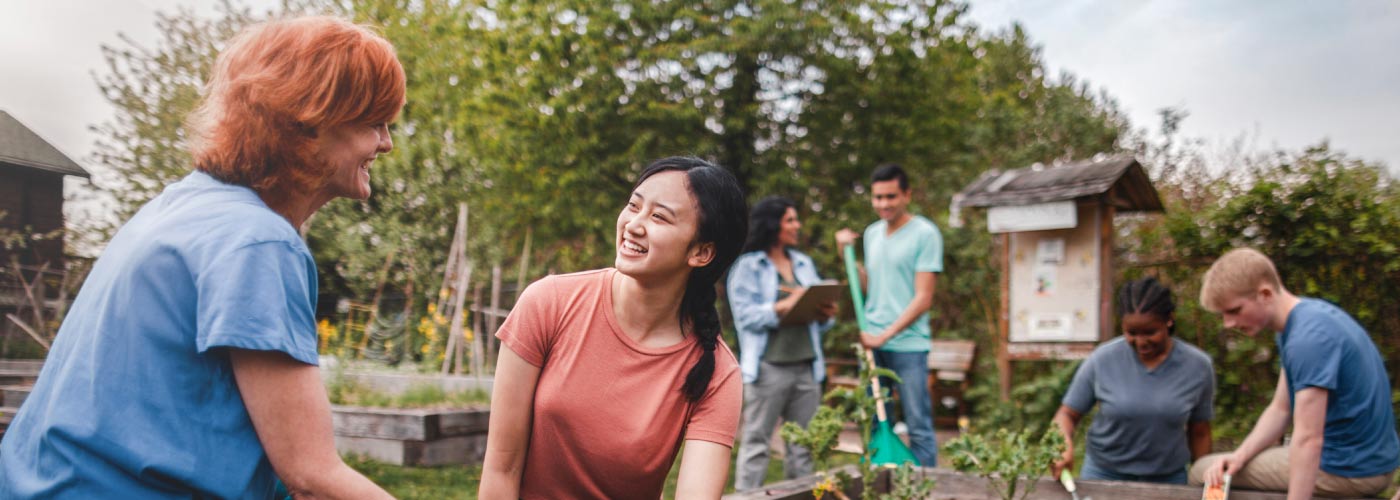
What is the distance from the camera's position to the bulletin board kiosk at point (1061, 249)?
6359 mm

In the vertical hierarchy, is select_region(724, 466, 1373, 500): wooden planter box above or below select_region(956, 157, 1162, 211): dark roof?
below

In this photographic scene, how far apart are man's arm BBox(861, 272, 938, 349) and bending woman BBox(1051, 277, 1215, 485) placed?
3.26 ft

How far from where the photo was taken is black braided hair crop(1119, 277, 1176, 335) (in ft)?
12.3

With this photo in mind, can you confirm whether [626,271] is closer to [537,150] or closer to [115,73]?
[115,73]

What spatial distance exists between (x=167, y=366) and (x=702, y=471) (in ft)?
3.31

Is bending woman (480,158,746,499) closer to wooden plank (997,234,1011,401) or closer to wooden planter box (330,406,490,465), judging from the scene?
wooden planter box (330,406,490,465)

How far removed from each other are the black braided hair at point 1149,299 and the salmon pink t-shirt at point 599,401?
2.45 meters

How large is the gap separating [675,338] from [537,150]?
874 centimetres

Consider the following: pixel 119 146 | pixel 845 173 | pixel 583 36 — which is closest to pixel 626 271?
pixel 119 146

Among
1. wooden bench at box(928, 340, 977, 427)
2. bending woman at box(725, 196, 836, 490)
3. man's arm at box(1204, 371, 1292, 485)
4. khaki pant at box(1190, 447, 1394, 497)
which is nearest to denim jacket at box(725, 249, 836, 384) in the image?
bending woman at box(725, 196, 836, 490)

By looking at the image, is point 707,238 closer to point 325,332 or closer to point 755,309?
point 755,309

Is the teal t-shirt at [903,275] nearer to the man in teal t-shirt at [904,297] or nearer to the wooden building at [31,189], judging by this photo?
the man in teal t-shirt at [904,297]

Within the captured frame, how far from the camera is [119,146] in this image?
5188 millimetres

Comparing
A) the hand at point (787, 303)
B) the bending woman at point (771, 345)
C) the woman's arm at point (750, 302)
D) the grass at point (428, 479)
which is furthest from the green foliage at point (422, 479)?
the hand at point (787, 303)
